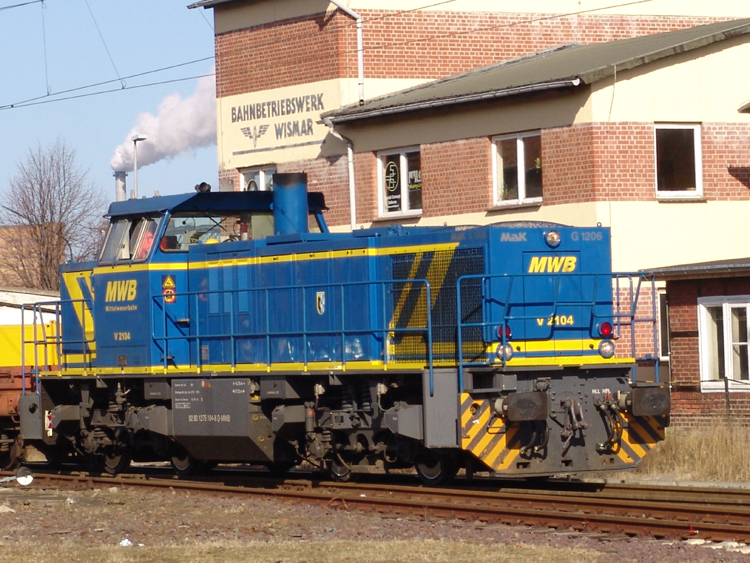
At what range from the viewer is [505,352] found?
12.1 m

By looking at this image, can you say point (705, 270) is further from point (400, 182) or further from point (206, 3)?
point (206, 3)

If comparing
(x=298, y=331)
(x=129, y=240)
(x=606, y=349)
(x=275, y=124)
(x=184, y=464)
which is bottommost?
(x=184, y=464)

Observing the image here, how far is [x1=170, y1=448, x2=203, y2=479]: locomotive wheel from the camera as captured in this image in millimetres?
15662

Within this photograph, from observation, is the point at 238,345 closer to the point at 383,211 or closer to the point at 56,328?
the point at 56,328

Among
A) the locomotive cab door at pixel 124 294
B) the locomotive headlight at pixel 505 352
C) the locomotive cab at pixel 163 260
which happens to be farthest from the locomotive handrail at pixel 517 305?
the locomotive cab door at pixel 124 294

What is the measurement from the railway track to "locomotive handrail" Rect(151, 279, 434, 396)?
4.32 feet

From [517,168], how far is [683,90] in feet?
10.7

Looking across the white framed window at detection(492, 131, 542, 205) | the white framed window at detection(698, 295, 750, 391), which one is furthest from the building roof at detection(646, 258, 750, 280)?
the white framed window at detection(492, 131, 542, 205)

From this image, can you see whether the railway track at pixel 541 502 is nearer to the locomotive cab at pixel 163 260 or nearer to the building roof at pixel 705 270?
the locomotive cab at pixel 163 260

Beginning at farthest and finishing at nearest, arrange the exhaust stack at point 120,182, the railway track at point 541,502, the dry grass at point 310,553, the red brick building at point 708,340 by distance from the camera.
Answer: the exhaust stack at point 120,182 < the red brick building at point 708,340 < the railway track at point 541,502 < the dry grass at point 310,553

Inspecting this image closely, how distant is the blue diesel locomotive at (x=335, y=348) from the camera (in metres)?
12.4

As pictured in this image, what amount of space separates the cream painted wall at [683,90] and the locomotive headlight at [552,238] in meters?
7.99

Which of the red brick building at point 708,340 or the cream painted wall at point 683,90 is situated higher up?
the cream painted wall at point 683,90

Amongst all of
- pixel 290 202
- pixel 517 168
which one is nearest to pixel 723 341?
pixel 517 168
